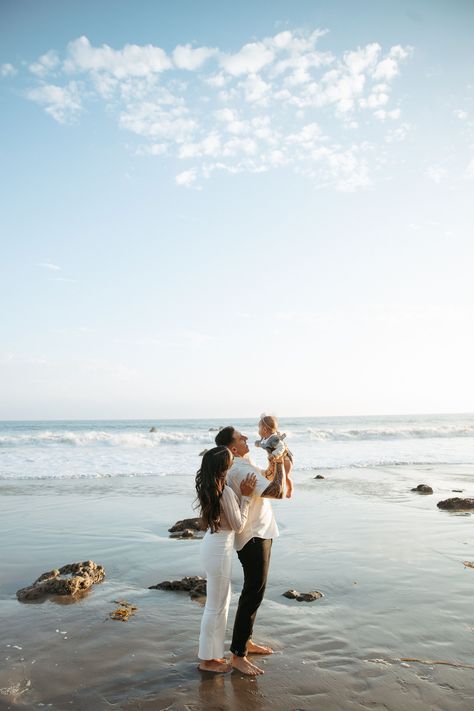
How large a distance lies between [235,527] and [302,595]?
2458 mm

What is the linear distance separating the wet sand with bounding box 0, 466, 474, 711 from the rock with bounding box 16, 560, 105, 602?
0.18 metres

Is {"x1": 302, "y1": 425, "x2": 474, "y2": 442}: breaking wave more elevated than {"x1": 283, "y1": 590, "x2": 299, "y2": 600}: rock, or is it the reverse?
{"x1": 302, "y1": 425, "x2": 474, "y2": 442}: breaking wave

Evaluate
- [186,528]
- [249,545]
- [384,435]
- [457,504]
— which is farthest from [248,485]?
[384,435]

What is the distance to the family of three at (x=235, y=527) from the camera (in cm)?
429

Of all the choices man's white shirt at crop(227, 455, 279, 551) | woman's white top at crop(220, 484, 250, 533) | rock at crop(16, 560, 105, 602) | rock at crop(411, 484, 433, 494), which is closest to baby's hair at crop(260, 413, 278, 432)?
man's white shirt at crop(227, 455, 279, 551)

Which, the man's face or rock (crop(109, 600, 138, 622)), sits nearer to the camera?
the man's face

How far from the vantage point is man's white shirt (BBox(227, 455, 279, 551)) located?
4.43 meters

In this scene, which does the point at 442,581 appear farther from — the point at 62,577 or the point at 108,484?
the point at 108,484

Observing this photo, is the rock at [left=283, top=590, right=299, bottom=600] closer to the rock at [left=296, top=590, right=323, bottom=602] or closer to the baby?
the rock at [left=296, top=590, right=323, bottom=602]

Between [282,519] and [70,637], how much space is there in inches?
247

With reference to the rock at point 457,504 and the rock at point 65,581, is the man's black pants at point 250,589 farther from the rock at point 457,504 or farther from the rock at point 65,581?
the rock at point 457,504

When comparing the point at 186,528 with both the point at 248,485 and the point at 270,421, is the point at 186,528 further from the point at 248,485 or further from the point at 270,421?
the point at 270,421

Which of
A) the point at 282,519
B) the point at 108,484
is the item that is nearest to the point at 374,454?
the point at 108,484

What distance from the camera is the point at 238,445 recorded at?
4523 mm
